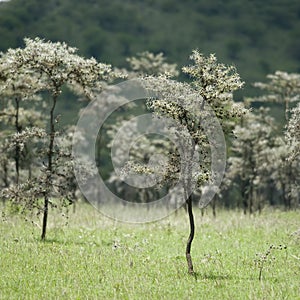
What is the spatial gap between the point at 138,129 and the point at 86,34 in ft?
503

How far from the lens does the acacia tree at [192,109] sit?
1504cm

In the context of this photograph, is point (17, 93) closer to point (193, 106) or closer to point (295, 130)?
point (193, 106)

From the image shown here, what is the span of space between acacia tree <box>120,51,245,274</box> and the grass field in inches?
72.7

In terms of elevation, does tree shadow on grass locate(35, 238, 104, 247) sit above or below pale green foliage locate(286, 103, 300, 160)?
below

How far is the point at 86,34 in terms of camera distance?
197m

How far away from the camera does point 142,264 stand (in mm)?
17062

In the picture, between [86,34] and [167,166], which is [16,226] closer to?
[167,166]

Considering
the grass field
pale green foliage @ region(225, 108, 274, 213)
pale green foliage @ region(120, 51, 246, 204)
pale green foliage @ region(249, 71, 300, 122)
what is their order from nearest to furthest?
the grass field < pale green foliage @ region(120, 51, 246, 204) < pale green foliage @ region(249, 71, 300, 122) < pale green foliage @ region(225, 108, 274, 213)

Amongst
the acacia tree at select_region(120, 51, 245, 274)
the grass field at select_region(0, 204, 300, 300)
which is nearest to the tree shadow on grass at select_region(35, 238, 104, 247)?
the grass field at select_region(0, 204, 300, 300)

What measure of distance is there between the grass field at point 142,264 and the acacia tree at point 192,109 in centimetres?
185

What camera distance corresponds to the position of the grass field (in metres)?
13.3

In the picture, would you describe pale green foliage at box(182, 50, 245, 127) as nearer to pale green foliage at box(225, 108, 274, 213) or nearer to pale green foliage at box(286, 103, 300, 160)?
pale green foliage at box(286, 103, 300, 160)

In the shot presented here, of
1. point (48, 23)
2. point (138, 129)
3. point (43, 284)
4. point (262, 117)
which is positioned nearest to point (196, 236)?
point (43, 284)

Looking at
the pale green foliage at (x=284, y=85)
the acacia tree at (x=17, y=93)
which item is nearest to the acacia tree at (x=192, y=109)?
the acacia tree at (x=17, y=93)
